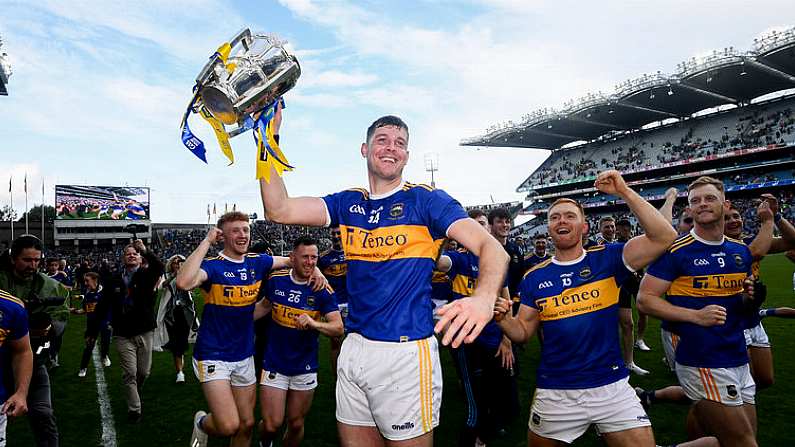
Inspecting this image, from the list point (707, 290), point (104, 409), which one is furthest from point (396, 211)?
point (104, 409)

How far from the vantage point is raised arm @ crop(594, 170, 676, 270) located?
127 inches

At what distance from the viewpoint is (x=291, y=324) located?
5.10m

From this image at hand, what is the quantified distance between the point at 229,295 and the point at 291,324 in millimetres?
688

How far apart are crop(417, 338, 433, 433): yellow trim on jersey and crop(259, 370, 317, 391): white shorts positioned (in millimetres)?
2680

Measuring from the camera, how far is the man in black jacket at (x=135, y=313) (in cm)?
699

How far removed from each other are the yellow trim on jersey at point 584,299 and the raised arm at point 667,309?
583mm

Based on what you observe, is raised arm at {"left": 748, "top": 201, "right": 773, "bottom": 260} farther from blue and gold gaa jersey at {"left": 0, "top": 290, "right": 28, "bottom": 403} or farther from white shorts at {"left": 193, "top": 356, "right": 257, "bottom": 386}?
blue and gold gaa jersey at {"left": 0, "top": 290, "right": 28, "bottom": 403}

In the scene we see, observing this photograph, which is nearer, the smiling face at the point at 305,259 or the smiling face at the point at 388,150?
the smiling face at the point at 388,150

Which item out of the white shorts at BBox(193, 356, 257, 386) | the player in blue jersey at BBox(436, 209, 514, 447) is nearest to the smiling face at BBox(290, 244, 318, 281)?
the white shorts at BBox(193, 356, 257, 386)

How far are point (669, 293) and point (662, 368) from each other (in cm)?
479

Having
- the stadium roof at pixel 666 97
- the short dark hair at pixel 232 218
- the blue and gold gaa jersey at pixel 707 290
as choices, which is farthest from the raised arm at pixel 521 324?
the stadium roof at pixel 666 97

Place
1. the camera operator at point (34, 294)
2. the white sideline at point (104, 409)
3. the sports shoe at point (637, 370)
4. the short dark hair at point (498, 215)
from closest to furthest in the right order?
1. the camera operator at point (34, 294)
2. the white sideline at point (104, 409)
3. the short dark hair at point (498, 215)
4. the sports shoe at point (637, 370)

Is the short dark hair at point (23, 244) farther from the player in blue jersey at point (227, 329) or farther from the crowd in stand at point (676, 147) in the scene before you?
the crowd in stand at point (676, 147)

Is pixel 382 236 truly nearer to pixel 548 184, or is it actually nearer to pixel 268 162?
pixel 268 162
